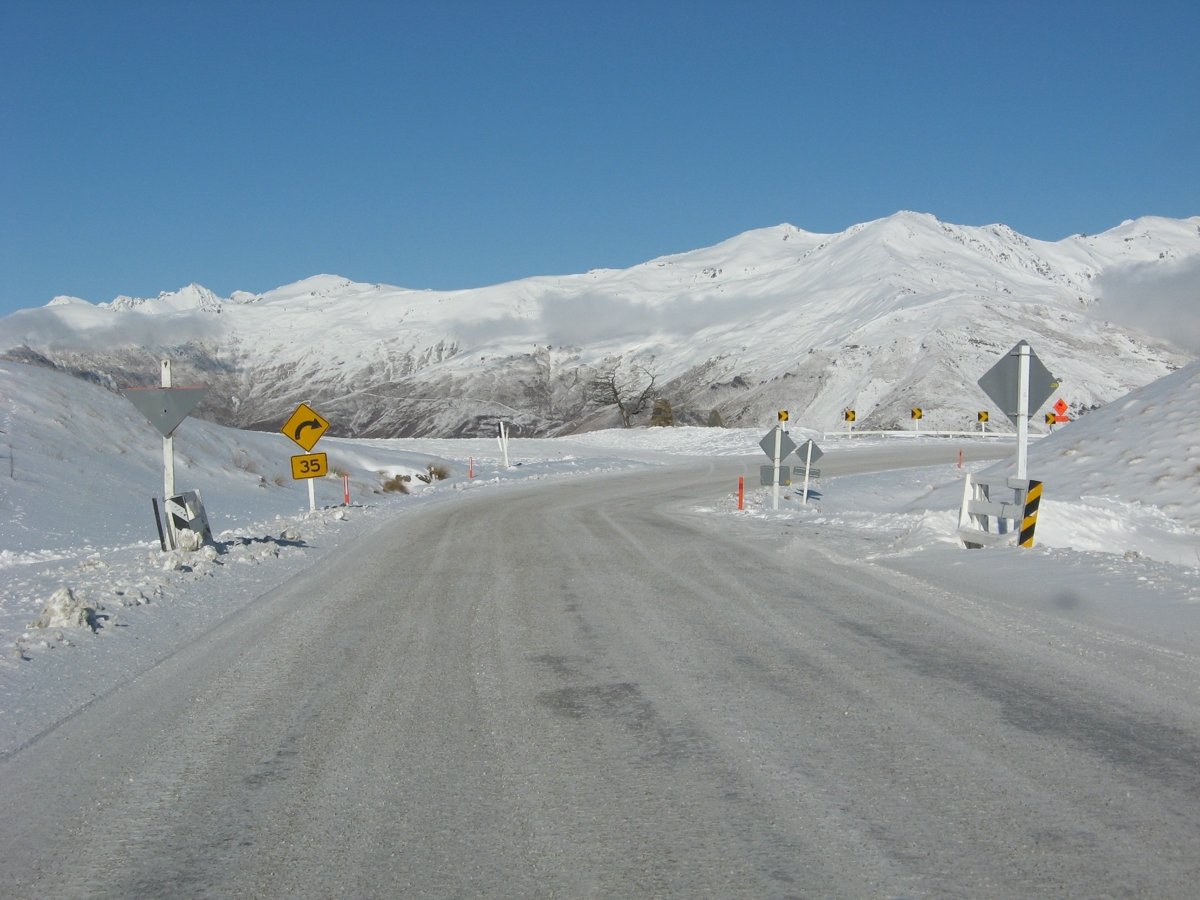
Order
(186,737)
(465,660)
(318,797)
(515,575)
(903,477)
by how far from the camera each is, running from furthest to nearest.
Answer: (903,477) → (515,575) → (465,660) → (186,737) → (318,797)

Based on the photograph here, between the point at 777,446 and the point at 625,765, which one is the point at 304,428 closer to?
the point at 777,446

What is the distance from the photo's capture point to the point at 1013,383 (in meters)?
13.1

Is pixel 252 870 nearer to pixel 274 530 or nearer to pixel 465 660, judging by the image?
pixel 465 660

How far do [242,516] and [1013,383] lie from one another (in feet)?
52.3

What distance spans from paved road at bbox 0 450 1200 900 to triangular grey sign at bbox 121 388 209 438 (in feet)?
14.4

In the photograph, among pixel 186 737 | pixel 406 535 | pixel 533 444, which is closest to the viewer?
pixel 186 737

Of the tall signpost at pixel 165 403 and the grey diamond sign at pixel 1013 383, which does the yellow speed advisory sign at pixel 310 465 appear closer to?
the tall signpost at pixel 165 403

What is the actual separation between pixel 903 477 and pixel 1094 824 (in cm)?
2701

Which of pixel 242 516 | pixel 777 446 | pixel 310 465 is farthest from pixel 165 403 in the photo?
pixel 777 446

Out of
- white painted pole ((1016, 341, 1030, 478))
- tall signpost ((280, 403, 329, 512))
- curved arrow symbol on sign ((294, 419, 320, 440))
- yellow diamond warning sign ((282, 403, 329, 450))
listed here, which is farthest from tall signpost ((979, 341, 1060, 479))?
curved arrow symbol on sign ((294, 419, 320, 440))

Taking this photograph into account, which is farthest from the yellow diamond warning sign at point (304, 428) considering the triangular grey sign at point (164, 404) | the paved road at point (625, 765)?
the paved road at point (625, 765)

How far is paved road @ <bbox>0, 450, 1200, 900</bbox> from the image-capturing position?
3.73 m

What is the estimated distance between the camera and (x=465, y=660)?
7152 mm

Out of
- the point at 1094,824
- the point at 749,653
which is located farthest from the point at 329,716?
the point at 1094,824
